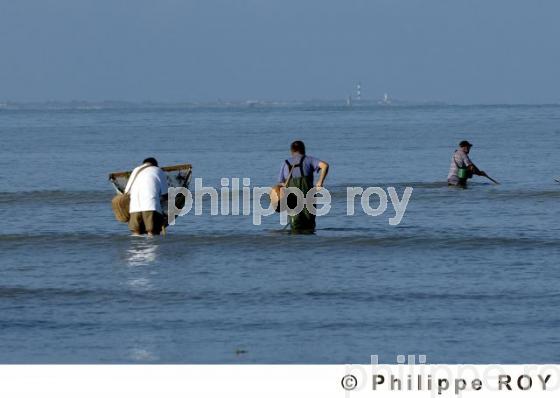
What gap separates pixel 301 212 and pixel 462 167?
370 inches

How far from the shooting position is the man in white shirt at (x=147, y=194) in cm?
1711

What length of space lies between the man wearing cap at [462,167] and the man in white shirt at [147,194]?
29.7 feet

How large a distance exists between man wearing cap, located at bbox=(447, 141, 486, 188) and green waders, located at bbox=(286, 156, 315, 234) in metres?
7.17

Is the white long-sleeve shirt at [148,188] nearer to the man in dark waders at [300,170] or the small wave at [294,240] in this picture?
the small wave at [294,240]

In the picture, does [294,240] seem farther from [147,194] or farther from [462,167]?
[462,167]

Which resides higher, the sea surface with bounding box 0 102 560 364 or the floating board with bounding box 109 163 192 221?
the floating board with bounding box 109 163 192 221

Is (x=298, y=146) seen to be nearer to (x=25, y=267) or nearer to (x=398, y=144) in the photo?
(x=25, y=267)

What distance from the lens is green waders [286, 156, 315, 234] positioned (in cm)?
1717

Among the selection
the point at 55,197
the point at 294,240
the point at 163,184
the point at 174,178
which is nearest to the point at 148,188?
the point at 163,184

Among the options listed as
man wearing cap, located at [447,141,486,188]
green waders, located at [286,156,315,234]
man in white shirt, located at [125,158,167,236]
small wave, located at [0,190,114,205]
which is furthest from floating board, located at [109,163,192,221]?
small wave, located at [0,190,114,205]

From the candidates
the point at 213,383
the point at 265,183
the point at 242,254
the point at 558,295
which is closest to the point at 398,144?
the point at 265,183

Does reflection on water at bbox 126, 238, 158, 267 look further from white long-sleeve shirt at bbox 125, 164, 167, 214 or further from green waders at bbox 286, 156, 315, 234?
green waders at bbox 286, 156, 315, 234

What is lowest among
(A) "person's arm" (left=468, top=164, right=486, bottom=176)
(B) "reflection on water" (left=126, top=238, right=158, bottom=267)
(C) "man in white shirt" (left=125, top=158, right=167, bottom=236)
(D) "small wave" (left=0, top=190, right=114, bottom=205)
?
(D) "small wave" (left=0, top=190, right=114, bottom=205)

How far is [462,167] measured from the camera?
1054 inches
